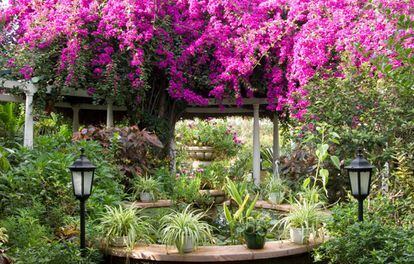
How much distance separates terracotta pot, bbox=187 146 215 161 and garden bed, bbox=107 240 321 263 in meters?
6.91

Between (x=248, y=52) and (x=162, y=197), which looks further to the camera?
(x=248, y=52)

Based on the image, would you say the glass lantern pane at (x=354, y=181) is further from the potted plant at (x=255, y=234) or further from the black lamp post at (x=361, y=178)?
the potted plant at (x=255, y=234)

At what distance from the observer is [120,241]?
15.2 ft

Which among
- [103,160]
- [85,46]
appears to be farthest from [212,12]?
[103,160]

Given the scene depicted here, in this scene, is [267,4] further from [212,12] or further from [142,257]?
[142,257]

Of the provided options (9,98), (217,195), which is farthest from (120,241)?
(9,98)

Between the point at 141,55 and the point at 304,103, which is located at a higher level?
the point at 141,55

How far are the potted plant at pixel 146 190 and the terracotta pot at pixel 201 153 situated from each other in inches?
185

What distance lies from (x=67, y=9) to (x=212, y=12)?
7.49 ft

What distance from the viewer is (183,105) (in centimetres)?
905

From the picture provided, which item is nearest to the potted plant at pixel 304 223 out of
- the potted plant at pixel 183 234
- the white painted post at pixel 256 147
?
the potted plant at pixel 183 234

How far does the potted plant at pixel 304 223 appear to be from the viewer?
15.7 feet

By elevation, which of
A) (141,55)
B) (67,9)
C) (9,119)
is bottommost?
(9,119)

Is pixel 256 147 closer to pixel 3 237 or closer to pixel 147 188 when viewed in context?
pixel 147 188
